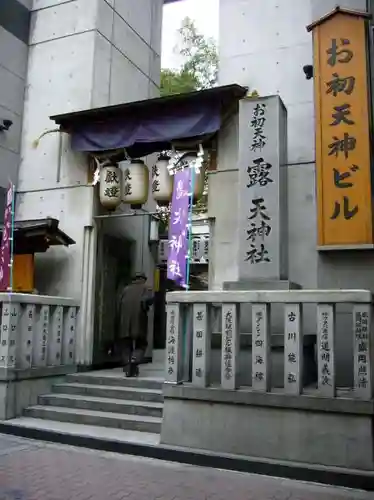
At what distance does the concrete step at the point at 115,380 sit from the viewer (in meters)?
8.25

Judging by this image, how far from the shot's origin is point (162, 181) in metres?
9.59

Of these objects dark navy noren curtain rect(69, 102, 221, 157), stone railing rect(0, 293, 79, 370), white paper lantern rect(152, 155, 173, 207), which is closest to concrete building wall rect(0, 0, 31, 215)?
dark navy noren curtain rect(69, 102, 221, 157)

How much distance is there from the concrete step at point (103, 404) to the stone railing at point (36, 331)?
0.62m

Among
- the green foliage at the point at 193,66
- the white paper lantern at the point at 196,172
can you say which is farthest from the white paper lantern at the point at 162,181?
the green foliage at the point at 193,66

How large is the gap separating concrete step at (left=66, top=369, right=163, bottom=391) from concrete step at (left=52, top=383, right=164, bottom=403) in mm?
105

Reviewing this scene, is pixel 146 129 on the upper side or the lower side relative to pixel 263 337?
upper

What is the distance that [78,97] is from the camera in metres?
11.2

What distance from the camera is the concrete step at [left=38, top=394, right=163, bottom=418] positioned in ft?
24.8

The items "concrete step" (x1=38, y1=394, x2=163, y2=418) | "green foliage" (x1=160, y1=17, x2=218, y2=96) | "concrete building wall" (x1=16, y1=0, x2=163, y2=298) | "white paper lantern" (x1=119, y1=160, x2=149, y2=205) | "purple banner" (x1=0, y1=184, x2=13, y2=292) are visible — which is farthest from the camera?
"green foliage" (x1=160, y1=17, x2=218, y2=96)

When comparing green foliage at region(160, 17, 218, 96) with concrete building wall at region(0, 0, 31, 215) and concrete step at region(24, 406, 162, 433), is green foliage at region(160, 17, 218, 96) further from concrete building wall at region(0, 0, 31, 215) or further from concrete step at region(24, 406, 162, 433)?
concrete step at region(24, 406, 162, 433)

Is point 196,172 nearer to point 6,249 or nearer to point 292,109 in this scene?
point 292,109

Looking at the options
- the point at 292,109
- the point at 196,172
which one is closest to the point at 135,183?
the point at 196,172

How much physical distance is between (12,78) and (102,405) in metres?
7.62

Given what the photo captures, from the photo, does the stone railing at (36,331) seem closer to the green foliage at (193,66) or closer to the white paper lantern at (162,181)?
the white paper lantern at (162,181)
